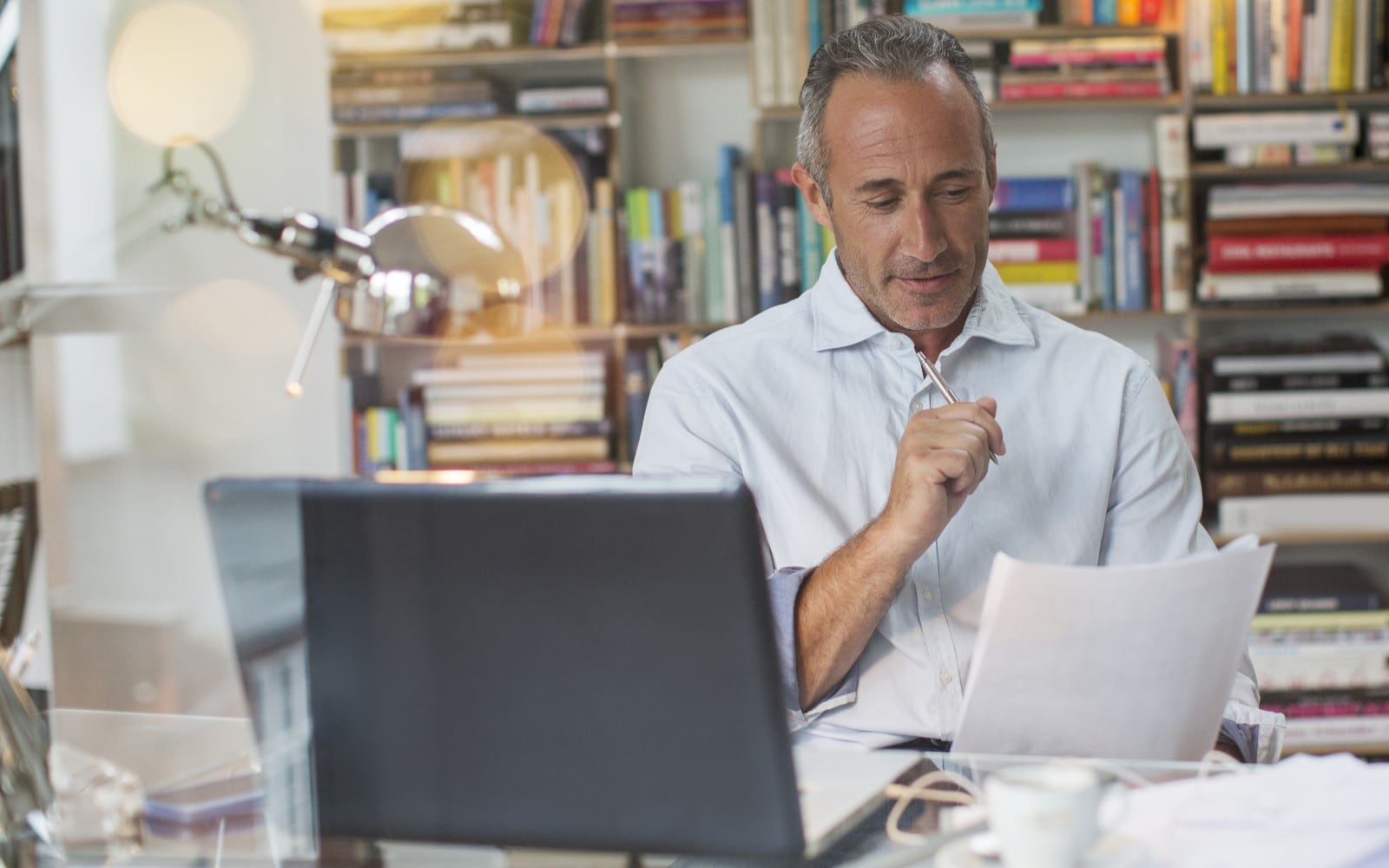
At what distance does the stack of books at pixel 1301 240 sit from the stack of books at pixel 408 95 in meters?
1.53

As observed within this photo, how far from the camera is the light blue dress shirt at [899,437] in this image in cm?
132

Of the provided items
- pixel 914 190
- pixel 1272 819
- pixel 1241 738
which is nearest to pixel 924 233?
pixel 914 190

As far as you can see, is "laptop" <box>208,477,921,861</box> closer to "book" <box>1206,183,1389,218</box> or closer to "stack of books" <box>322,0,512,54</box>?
"stack of books" <box>322,0,512,54</box>

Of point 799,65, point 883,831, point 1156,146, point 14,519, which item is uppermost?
point 799,65

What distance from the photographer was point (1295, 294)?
2.60 metres

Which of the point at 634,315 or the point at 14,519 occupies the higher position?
the point at 634,315

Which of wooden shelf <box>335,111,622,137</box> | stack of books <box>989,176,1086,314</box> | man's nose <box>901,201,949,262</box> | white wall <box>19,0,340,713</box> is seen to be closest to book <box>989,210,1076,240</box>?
stack of books <box>989,176,1086,314</box>

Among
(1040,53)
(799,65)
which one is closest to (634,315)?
(799,65)

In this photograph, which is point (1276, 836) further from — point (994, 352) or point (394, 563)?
point (994, 352)

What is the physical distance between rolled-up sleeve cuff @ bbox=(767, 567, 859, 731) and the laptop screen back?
1.54ft

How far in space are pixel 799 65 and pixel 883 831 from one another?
Answer: 81.5 inches

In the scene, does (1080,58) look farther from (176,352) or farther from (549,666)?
(549,666)

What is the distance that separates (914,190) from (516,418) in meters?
1.48

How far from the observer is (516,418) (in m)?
2.71
